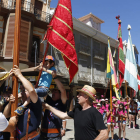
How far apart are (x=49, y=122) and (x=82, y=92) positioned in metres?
1.00

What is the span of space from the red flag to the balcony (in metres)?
11.0

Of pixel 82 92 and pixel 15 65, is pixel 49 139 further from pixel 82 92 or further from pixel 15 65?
pixel 15 65

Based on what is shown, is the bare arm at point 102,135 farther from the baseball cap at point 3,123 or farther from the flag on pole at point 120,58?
the flag on pole at point 120,58

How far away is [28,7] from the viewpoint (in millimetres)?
13609

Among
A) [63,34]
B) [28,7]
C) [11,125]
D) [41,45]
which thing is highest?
[28,7]

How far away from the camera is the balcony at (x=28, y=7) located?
1284 cm

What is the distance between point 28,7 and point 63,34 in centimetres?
1190

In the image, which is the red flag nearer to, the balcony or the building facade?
the building facade

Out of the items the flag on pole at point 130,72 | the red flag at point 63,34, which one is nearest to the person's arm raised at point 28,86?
the red flag at point 63,34

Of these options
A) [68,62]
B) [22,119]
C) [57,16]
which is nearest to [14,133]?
[22,119]

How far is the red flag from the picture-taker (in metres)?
3.18

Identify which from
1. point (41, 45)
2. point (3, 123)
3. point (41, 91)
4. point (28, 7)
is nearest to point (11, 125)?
point (3, 123)

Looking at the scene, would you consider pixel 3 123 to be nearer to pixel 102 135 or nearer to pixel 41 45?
pixel 102 135

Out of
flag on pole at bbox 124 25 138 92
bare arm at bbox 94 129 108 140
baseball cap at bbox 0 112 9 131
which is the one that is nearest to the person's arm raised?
baseball cap at bbox 0 112 9 131
